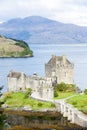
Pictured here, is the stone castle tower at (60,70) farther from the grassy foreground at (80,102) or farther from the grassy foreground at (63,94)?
the grassy foreground at (80,102)

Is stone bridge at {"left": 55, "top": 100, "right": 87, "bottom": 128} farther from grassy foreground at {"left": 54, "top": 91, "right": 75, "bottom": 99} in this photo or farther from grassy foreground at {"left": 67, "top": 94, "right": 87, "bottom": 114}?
grassy foreground at {"left": 54, "top": 91, "right": 75, "bottom": 99}

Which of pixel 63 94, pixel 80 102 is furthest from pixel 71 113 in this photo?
pixel 63 94

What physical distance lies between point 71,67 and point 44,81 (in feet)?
37.6

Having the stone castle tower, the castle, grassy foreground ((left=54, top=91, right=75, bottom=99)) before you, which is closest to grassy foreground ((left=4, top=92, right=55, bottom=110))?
the castle

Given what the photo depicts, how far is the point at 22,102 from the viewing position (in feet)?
300

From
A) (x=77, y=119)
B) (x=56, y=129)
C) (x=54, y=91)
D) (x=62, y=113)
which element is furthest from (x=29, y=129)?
(x=54, y=91)

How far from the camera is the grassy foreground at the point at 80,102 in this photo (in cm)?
8094

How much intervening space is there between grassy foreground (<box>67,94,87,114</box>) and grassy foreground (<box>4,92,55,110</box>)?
11.3ft

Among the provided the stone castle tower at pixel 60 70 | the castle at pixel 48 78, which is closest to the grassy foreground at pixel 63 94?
the castle at pixel 48 78

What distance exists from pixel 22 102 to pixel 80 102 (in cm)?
1110

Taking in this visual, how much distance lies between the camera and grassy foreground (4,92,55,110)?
3420 inches

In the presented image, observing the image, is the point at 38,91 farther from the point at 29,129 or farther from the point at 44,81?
the point at 29,129

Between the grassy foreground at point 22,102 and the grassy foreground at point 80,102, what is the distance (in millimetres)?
3453

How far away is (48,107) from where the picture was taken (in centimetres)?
8562
